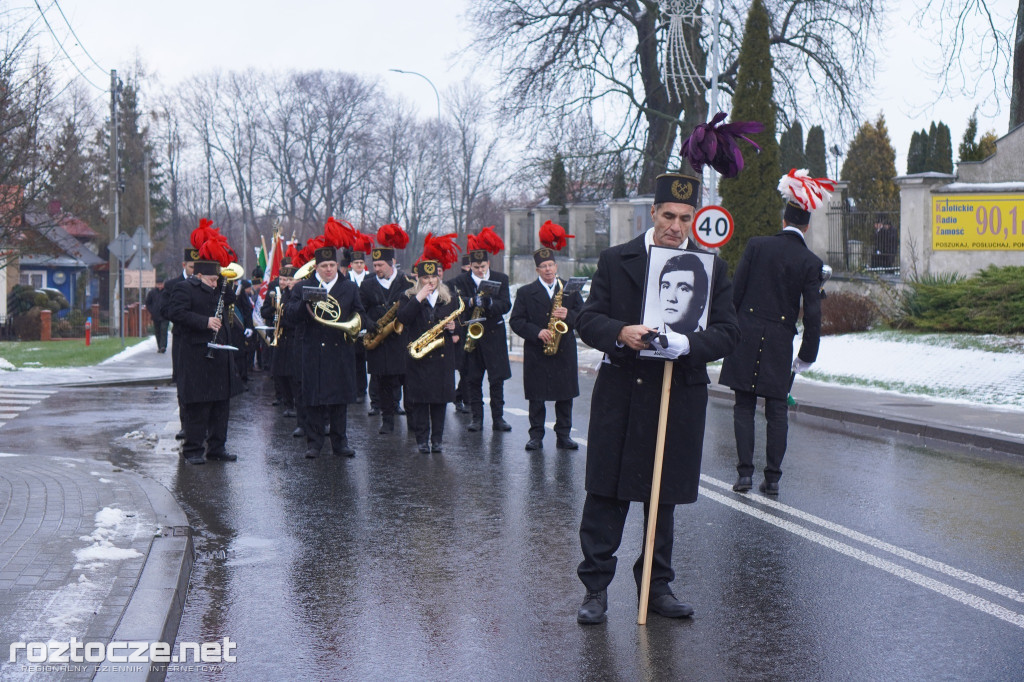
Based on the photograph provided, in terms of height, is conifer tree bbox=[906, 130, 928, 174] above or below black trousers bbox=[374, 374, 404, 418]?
above

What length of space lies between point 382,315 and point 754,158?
16.0 meters

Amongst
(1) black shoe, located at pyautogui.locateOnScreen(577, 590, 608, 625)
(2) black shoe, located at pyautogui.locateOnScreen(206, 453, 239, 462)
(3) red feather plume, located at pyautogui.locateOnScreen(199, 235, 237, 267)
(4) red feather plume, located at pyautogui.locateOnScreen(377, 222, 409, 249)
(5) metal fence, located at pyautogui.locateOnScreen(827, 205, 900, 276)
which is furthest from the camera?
(5) metal fence, located at pyautogui.locateOnScreen(827, 205, 900, 276)

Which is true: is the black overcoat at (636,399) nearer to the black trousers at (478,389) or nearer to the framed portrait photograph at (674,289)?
the framed portrait photograph at (674,289)

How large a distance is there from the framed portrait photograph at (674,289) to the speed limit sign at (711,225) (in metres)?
16.5

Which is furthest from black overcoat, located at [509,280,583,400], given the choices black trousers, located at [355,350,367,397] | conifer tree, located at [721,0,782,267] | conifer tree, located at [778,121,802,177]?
conifer tree, located at [778,121,802,177]

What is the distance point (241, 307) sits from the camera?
1661cm

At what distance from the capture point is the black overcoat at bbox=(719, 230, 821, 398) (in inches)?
342

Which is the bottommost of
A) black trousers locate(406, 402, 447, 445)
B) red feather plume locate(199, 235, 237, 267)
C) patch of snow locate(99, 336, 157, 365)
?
patch of snow locate(99, 336, 157, 365)

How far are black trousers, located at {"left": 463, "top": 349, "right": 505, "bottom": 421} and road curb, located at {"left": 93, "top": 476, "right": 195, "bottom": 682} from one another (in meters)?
5.57

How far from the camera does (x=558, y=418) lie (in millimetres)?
11609

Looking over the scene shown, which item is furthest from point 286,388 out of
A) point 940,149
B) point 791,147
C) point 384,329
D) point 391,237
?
point 940,149

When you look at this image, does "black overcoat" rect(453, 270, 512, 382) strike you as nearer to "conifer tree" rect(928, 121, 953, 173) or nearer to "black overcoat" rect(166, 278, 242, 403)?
"black overcoat" rect(166, 278, 242, 403)

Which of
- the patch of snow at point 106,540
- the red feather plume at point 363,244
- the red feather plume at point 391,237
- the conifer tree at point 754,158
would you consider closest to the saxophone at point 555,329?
the red feather plume at point 391,237

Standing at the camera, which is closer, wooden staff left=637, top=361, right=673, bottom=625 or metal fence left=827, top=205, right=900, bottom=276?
wooden staff left=637, top=361, right=673, bottom=625
